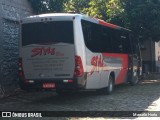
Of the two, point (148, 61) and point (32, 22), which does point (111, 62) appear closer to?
point (32, 22)

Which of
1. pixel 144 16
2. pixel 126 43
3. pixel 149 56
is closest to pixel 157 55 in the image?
pixel 149 56

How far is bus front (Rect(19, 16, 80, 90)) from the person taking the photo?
12.8 metres

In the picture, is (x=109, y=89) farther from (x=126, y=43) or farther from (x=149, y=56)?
(x=149, y=56)

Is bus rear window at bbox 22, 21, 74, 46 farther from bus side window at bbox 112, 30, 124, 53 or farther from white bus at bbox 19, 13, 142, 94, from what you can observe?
bus side window at bbox 112, 30, 124, 53

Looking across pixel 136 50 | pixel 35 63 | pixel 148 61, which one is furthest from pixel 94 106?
pixel 148 61

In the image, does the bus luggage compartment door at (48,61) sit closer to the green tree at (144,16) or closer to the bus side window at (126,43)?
the bus side window at (126,43)

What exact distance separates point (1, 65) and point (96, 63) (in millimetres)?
4295

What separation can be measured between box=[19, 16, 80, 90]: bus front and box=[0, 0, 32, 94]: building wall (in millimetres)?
2828

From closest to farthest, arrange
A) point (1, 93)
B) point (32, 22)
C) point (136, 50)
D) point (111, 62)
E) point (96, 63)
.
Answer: point (32, 22)
point (96, 63)
point (1, 93)
point (111, 62)
point (136, 50)

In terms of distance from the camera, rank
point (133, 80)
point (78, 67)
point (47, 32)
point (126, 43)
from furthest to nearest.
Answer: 1. point (133, 80)
2. point (126, 43)
3. point (47, 32)
4. point (78, 67)

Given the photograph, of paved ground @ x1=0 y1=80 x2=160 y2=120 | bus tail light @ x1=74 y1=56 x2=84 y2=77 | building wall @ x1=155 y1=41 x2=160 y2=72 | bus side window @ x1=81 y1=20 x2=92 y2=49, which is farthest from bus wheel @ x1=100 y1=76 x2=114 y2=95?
building wall @ x1=155 y1=41 x2=160 y2=72

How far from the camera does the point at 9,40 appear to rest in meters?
17.0

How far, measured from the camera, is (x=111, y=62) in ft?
53.8

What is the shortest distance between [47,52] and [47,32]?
0.72m
